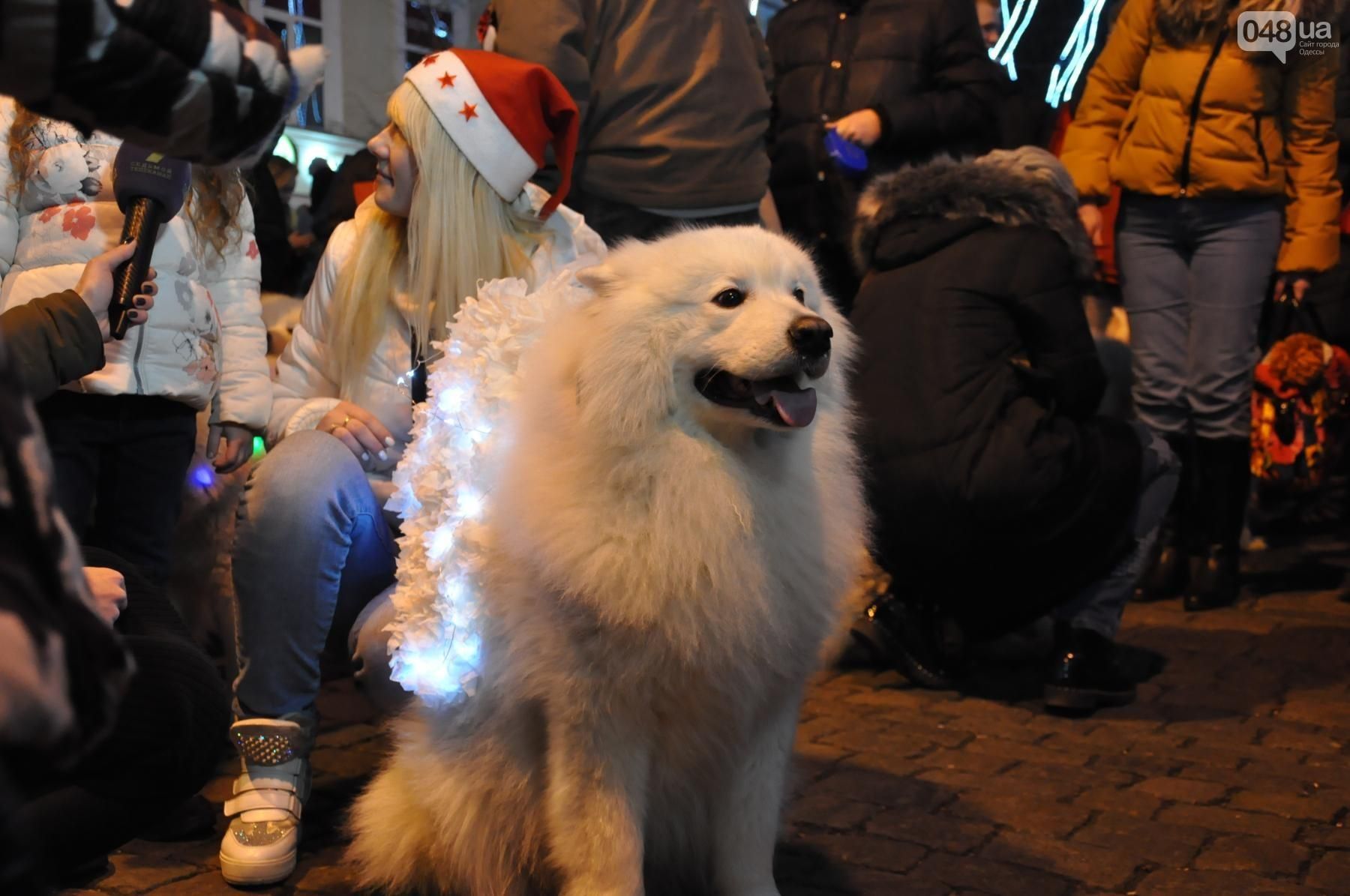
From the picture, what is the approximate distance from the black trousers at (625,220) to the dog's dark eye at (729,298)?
1.69 m

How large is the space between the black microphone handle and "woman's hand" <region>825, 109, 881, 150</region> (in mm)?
2502

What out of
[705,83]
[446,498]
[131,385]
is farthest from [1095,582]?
[131,385]

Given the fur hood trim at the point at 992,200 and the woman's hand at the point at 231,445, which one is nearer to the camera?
the woman's hand at the point at 231,445

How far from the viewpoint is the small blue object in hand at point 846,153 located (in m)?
4.25

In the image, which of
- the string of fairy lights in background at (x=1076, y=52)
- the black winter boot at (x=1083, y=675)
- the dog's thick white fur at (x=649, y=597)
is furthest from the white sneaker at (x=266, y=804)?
the string of fairy lights in background at (x=1076, y=52)

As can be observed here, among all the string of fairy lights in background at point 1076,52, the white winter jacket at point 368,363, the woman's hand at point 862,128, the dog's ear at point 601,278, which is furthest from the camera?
the string of fairy lights in background at point 1076,52

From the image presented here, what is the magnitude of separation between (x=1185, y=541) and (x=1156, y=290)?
1.09 meters

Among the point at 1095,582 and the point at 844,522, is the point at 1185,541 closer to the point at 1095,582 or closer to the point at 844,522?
the point at 1095,582

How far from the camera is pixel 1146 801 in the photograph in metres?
2.87

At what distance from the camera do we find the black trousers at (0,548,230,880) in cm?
157

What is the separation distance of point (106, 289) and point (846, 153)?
273cm

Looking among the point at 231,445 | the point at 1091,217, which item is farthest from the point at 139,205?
the point at 1091,217

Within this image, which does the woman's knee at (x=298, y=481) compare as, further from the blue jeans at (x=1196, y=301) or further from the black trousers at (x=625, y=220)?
the blue jeans at (x=1196, y=301)

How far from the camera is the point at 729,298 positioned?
2135 millimetres
